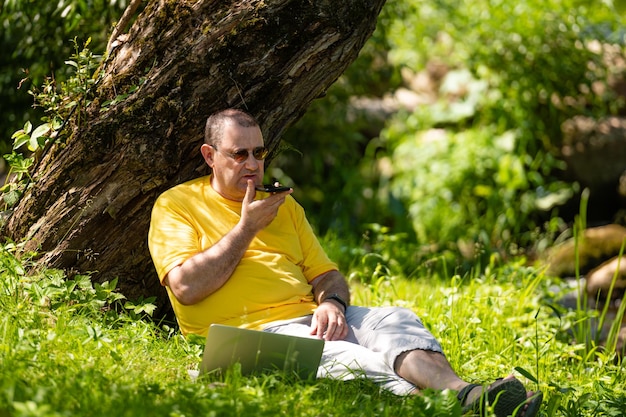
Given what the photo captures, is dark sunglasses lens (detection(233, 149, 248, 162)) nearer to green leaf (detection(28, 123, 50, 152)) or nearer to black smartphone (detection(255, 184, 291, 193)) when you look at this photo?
black smartphone (detection(255, 184, 291, 193))

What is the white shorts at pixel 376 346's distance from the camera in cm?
353

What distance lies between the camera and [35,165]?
4.31m

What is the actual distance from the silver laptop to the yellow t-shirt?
34 centimetres

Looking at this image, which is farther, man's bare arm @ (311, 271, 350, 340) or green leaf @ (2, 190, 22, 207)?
green leaf @ (2, 190, 22, 207)

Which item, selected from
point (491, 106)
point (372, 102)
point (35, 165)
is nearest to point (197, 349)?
point (35, 165)

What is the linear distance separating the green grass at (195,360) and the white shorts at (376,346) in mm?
78

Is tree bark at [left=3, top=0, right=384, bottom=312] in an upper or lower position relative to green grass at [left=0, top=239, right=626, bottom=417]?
upper

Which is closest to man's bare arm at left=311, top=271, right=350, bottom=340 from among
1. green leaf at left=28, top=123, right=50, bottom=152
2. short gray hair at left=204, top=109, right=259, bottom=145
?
short gray hair at left=204, top=109, right=259, bottom=145

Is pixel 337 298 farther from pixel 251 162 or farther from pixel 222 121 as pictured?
pixel 222 121

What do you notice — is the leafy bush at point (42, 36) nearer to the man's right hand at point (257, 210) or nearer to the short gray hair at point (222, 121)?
the short gray hair at point (222, 121)

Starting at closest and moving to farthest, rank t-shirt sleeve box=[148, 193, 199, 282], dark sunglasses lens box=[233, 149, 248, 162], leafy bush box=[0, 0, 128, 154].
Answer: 1. t-shirt sleeve box=[148, 193, 199, 282]
2. dark sunglasses lens box=[233, 149, 248, 162]
3. leafy bush box=[0, 0, 128, 154]

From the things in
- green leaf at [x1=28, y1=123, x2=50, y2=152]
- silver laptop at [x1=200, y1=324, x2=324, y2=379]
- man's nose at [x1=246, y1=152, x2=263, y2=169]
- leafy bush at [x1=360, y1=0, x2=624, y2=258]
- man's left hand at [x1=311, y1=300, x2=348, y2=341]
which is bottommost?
leafy bush at [x1=360, y1=0, x2=624, y2=258]

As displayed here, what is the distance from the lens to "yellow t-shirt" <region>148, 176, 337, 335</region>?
372cm

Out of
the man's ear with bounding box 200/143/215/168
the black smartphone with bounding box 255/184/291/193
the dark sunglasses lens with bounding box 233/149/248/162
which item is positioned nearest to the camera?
the black smartphone with bounding box 255/184/291/193
